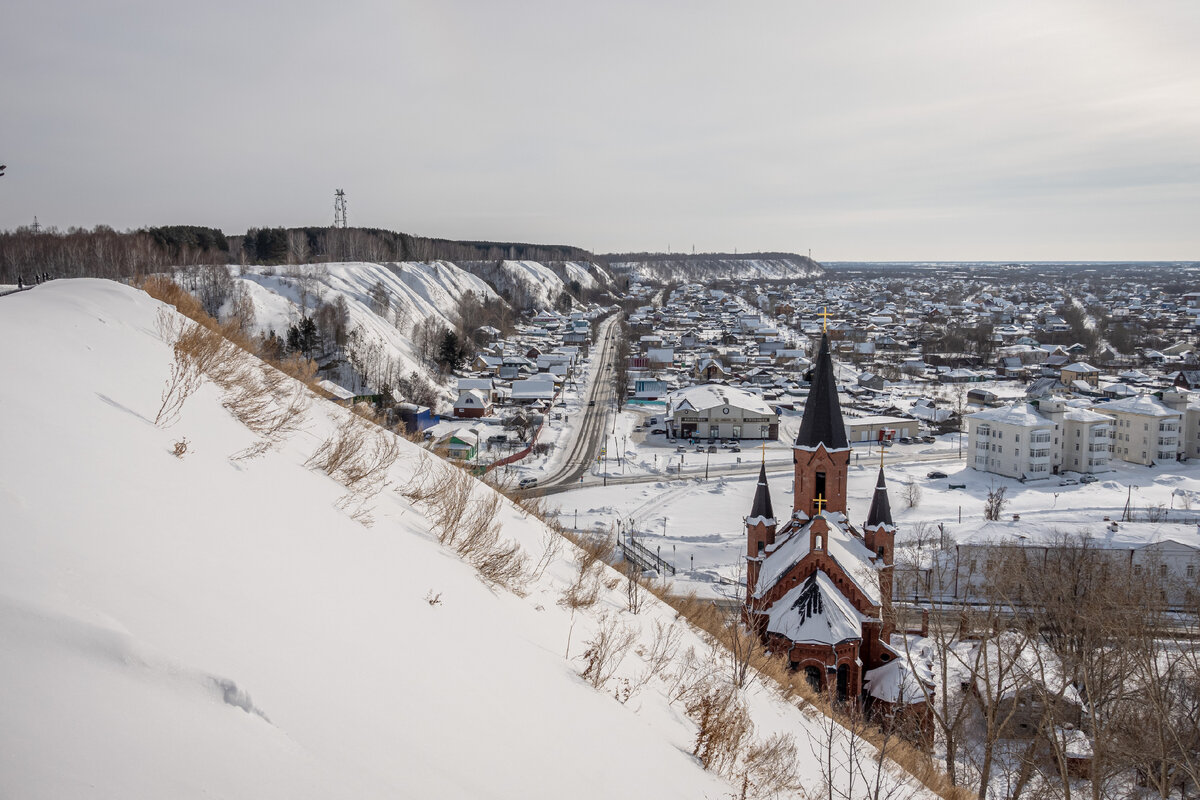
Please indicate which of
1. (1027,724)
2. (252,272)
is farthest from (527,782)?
(252,272)

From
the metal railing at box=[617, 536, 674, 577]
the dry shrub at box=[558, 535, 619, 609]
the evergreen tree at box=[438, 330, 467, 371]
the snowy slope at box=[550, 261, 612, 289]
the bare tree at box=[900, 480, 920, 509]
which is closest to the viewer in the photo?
the dry shrub at box=[558, 535, 619, 609]

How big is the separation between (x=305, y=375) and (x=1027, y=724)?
1785cm

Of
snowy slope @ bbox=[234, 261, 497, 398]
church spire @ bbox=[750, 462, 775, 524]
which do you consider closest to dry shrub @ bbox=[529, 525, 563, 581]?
church spire @ bbox=[750, 462, 775, 524]

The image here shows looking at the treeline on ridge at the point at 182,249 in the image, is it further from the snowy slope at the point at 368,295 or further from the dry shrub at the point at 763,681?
the dry shrub at the point at 763,681

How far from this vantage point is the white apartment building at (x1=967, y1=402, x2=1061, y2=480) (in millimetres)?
38469

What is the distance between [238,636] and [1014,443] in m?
43.3

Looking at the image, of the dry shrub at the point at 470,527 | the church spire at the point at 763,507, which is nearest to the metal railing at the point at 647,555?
the church spire at the point at 763,507

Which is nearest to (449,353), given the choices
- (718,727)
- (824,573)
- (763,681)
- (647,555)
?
(647,555)

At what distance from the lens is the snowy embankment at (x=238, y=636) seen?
8.23ft

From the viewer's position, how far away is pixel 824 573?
1598 centimetres

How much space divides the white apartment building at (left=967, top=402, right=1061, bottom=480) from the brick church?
84.7 feet

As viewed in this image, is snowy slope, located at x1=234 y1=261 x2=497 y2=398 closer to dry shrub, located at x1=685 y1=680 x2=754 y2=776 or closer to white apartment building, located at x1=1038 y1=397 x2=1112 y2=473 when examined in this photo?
white apartment building, located at x1=1038 y1=397 x2=1112 y2=473

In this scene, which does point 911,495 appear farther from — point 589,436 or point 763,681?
point 763,681

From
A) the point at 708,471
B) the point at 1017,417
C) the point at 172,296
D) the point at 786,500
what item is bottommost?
the point at 786,500
